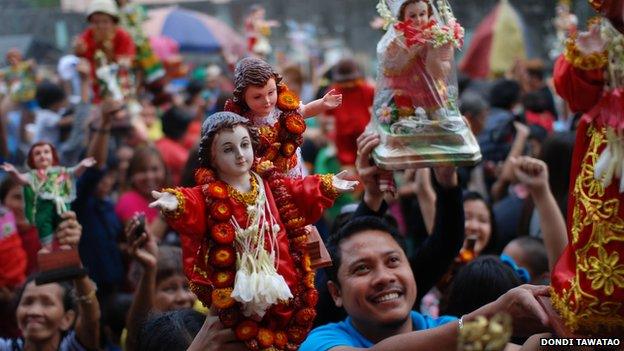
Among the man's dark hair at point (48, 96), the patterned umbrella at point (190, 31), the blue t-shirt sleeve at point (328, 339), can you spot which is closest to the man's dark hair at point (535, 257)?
the blue t-shirt sleeve at point (328, 339)

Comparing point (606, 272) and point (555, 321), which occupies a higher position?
point (606, 272)

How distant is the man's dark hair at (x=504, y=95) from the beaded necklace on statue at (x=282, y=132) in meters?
5.02

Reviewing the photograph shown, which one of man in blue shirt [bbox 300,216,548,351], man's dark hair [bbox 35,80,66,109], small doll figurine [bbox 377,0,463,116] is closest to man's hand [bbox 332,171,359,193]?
man in blue shirt [bbox 300,216,548,351]

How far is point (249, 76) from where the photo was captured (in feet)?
11.9

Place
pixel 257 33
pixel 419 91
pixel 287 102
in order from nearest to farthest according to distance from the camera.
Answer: pixel 287 102 → pixel 419 91 → pixel 257 33

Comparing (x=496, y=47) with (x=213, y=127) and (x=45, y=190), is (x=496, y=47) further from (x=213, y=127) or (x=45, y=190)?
(x=213, y=127)

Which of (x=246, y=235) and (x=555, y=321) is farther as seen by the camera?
(x=246, y=235)

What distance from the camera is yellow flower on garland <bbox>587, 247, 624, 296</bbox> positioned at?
9.74 ft

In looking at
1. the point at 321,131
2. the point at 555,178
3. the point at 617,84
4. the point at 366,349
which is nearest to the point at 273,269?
the point at 366,349

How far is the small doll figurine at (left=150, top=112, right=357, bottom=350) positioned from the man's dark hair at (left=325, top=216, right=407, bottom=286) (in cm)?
51

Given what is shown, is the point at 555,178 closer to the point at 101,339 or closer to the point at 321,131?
the point at 101,339

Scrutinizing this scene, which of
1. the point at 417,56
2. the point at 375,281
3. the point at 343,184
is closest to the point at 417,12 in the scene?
the point at 417,56

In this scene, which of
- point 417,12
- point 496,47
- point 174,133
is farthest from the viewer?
point 496,47

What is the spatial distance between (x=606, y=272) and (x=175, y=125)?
5.72 m
